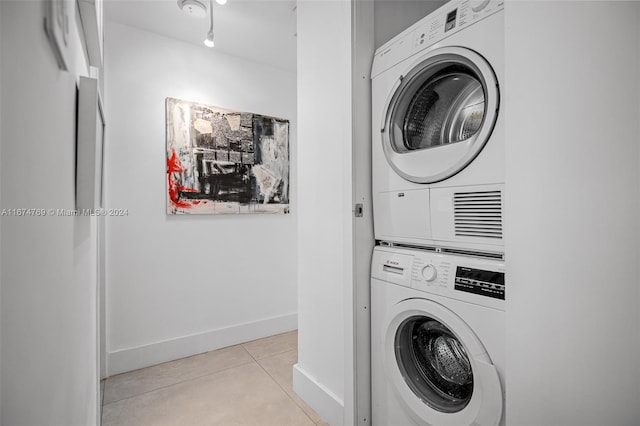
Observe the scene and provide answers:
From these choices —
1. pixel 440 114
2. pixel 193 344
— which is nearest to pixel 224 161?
pixel 193 344

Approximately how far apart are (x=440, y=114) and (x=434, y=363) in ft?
3.53

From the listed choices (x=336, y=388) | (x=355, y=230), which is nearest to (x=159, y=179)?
(x=355, y=230)

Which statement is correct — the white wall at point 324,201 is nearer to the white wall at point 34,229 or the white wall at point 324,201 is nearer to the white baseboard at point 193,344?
the white baseboard at point 193,344

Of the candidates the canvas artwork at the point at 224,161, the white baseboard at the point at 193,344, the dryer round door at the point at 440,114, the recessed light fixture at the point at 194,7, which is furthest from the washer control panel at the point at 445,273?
the recessed light fixture at the point at 194,7

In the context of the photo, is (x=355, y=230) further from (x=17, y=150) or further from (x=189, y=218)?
(x=189, y=218)

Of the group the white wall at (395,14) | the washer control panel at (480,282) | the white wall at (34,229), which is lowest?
the washer control panel at (480,282)

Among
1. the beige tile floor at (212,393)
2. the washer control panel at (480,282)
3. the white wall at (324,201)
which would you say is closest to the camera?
the washer control panel at (480,282)

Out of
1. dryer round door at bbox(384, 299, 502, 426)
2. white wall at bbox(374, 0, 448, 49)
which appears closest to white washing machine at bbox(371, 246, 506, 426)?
dryer round door at bbox(384, 299, 502, 426)

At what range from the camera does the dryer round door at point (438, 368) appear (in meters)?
1.09

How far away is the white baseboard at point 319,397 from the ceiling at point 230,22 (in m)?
2.35

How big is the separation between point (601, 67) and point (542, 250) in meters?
0.46

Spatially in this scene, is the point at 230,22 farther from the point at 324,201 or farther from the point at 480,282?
the point at 480,282

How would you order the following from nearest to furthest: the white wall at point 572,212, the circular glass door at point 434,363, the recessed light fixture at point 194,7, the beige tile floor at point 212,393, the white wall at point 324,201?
the white wall at point 572,212
the circular glass door at point 434,363
the white wall at point 324,201
the beige tile floor at point 212,393
the recessed light fixture at point 194,7

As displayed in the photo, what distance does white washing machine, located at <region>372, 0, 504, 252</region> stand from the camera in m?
1.13
